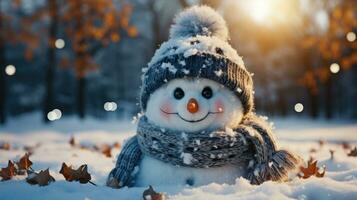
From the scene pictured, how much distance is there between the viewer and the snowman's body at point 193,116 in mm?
3223

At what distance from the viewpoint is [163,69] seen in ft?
11.0

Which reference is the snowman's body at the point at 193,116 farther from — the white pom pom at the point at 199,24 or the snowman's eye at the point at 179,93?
the white pom pom at the point at 199,24

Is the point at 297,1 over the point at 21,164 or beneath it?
over

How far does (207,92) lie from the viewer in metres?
3.30

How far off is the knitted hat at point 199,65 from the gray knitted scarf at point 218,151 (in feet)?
0.89

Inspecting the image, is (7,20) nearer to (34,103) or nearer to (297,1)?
(297,1)

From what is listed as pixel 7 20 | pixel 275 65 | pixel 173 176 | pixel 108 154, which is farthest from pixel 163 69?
pixel 275 65

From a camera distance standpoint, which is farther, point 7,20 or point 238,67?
point 7,20

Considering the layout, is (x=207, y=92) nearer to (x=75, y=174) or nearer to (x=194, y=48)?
(x=194, y=48)

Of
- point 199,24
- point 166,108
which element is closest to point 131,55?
point 199,24

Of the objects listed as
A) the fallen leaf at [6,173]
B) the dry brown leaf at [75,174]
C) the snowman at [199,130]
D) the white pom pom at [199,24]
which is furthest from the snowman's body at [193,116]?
the fallen leaf at [6,173]

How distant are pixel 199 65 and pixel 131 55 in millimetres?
38806

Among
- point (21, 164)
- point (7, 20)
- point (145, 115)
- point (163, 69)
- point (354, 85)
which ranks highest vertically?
point (354, 85)

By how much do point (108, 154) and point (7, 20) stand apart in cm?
1115
